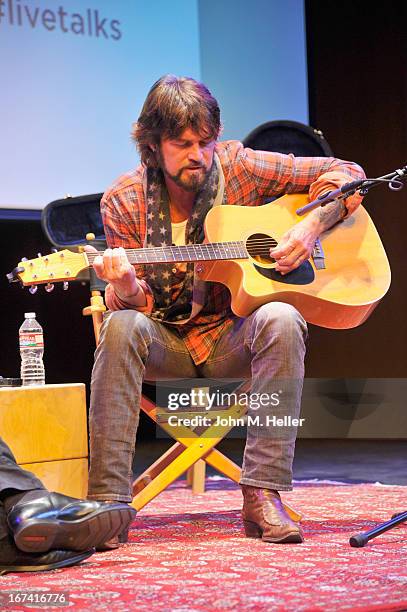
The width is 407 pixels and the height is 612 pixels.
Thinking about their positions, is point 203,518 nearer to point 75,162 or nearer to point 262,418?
Result: point 262,418

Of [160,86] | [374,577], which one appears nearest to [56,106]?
[160,86]

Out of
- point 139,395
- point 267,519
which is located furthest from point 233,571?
point 139,395

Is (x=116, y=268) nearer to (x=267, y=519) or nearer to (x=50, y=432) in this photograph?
(x=50, y=432)

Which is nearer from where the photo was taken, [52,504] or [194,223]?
[52,504]

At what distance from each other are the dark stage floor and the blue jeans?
1348 millimetres

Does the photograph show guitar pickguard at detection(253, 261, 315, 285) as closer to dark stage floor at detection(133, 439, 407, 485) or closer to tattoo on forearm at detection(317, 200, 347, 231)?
tattoo on forearm at detection(317, 200, 347, 231)

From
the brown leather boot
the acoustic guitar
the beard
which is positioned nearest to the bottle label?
the acoustic guitar

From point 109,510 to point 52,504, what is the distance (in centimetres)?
12

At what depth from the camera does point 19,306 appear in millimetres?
4914

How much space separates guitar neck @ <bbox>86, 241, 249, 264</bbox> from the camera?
2.50 meters

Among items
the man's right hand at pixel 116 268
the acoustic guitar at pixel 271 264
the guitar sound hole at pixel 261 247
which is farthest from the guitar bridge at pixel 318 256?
the man's right hand at pixel 116 268

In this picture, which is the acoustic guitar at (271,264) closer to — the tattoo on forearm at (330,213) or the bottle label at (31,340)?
the tattoo on forearm at (330,213)

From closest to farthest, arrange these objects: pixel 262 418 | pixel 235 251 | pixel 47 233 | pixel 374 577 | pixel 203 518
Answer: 1. pixel 374 577
2. pixel 262 418
3. pixel 235 251
4. pixel 203 518
5. pixel 47 233

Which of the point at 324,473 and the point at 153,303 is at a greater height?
the point at 153,303
